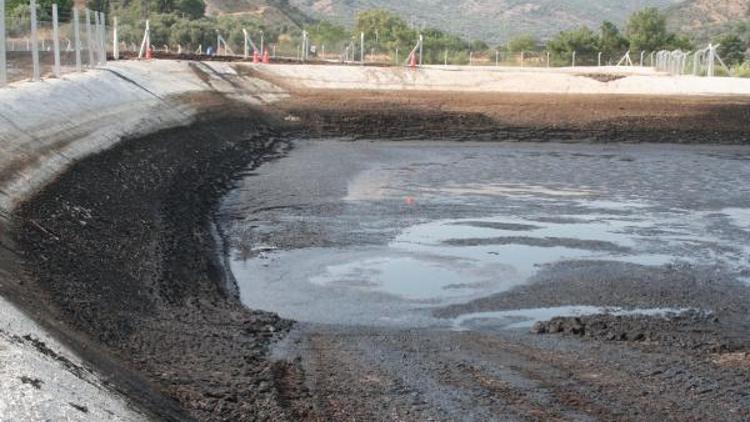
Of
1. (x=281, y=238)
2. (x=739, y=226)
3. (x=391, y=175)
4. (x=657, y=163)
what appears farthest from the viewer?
(x=657, y=163)

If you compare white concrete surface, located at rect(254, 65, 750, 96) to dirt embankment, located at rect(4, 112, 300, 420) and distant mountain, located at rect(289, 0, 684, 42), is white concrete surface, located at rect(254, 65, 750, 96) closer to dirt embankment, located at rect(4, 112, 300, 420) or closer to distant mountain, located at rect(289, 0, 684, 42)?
dirt embankment, located at rect(4, 112, 300, 420)

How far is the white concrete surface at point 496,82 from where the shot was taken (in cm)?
4109

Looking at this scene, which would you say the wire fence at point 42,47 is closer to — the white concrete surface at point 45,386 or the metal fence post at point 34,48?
the metal fence post at point 34,48

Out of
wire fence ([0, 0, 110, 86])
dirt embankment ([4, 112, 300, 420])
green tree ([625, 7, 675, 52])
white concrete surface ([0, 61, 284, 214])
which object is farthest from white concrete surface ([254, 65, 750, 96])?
green tree ([625, 7, 675, 52])

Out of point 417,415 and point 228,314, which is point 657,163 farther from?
point 417,415

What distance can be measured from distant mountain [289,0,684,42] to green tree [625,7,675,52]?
81242 millimetres

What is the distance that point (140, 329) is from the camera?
9664mm

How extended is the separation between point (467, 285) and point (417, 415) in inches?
220

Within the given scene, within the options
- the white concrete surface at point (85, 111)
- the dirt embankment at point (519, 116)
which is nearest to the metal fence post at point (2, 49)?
the white concrete surface at point (85, 111)

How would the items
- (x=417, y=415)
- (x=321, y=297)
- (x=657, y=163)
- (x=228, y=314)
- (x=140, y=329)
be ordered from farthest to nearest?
(x=657, y=163) → (x=321, y=297) → (x=228, y=314) → (x=140, y=329) → (x=417, y=415)

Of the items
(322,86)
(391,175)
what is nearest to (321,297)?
(391,175)

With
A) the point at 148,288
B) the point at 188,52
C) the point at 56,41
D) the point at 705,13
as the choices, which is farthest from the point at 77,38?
the point at 705,13

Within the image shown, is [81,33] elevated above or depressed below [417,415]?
above

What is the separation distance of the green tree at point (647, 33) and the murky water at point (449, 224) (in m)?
48.6
